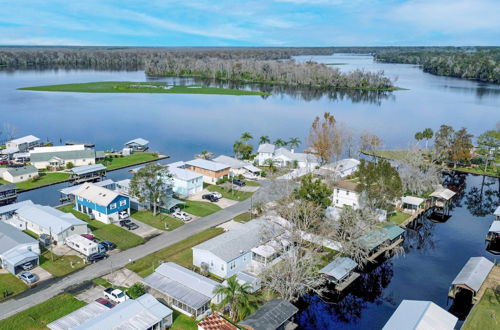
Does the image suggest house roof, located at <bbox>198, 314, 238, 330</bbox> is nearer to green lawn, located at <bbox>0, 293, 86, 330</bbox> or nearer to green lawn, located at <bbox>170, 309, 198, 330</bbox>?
green lawn, located at <bbox>170, 309, 198, 330</bbox>

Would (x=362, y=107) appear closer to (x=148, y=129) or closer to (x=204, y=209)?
(x=148, y=129)

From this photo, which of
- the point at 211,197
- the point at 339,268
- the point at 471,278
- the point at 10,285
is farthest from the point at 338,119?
the point at 10,285

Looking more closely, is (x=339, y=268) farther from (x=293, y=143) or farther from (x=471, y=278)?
(x=293, y=143)

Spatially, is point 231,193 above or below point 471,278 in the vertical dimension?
above

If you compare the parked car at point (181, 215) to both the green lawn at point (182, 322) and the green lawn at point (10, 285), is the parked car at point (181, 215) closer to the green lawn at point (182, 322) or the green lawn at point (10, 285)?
the green lawn at point (182, 322)

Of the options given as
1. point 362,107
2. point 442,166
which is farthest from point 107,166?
point 362,107

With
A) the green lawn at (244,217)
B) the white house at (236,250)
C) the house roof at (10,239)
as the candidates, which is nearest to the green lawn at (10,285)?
the house roof at (10,239)

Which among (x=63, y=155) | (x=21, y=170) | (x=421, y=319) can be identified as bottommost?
(x=421, y=319)
